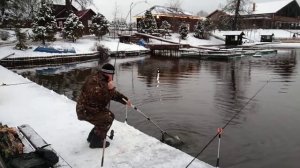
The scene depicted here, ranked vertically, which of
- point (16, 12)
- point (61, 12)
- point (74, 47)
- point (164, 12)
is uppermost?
point (164, 12)

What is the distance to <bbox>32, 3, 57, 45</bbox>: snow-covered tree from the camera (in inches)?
1396

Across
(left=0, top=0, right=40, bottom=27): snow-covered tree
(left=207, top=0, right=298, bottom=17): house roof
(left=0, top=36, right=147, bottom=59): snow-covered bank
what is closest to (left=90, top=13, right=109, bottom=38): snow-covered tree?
(left=0, top=36, right=147, bottom=59): snow-covered bank

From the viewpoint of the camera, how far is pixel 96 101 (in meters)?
6.00

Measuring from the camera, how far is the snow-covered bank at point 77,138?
6.07 m

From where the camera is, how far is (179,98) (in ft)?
50.8

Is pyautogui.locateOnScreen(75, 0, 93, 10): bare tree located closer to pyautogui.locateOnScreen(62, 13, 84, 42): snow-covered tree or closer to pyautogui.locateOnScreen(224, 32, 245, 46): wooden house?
pyautogui.locateOnScreen(62, 13, 84, 42): snow-covered tree

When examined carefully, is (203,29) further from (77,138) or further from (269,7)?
(77,138)

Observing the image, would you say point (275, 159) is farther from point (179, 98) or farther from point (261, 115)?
point (179, 98)

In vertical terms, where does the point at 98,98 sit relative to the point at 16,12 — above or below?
below

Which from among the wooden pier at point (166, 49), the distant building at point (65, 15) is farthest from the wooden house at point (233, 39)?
the distant building at point (65, 15)

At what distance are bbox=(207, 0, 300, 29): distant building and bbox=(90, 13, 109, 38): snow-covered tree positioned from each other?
3816 centimetres

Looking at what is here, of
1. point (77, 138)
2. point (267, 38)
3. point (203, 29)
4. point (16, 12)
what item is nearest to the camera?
point (77, 138)

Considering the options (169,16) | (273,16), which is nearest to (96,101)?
(169,16)

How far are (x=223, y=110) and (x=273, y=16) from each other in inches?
2810
